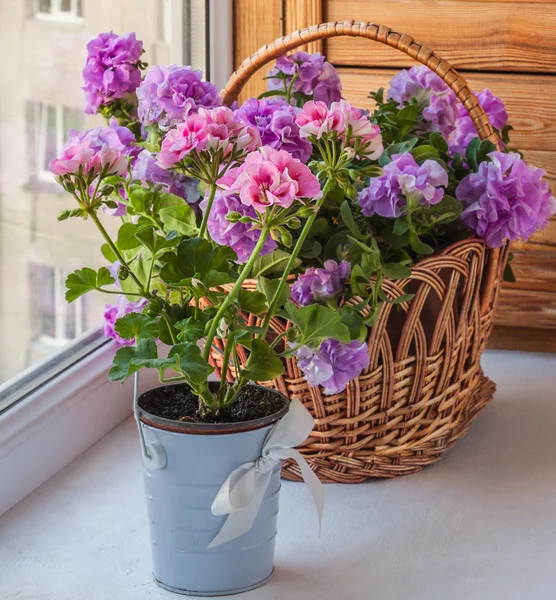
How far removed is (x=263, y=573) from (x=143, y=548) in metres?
0.14

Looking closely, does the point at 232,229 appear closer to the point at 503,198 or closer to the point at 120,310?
the point at 120,310

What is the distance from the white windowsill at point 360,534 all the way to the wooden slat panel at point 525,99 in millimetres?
553

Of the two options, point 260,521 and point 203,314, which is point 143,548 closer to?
point 260,521

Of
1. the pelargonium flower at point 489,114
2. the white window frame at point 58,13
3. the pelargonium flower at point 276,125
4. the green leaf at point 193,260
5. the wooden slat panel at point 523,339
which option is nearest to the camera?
the green leaf at point 193,260

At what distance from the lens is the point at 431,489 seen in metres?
1.05

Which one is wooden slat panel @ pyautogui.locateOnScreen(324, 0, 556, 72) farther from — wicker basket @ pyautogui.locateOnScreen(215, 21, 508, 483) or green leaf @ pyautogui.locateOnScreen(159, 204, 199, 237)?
green leaf @ pyautogui.locateOnScreen(159, 204, 199, 237)

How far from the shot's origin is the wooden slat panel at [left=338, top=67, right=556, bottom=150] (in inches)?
59.3

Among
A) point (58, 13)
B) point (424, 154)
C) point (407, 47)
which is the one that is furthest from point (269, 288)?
point (58, 13)

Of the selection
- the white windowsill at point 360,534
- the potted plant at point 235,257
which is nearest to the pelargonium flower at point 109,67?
the potted plant at point 235,257

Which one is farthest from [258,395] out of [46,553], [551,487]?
[551,487]

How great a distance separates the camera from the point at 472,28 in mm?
1497

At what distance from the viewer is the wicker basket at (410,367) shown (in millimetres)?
977

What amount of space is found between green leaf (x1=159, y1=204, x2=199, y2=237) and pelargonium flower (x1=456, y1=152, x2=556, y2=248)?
1.12 feet

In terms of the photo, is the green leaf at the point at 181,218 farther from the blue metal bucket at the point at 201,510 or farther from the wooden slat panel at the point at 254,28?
the wooden slat panel at the point at 254,28
